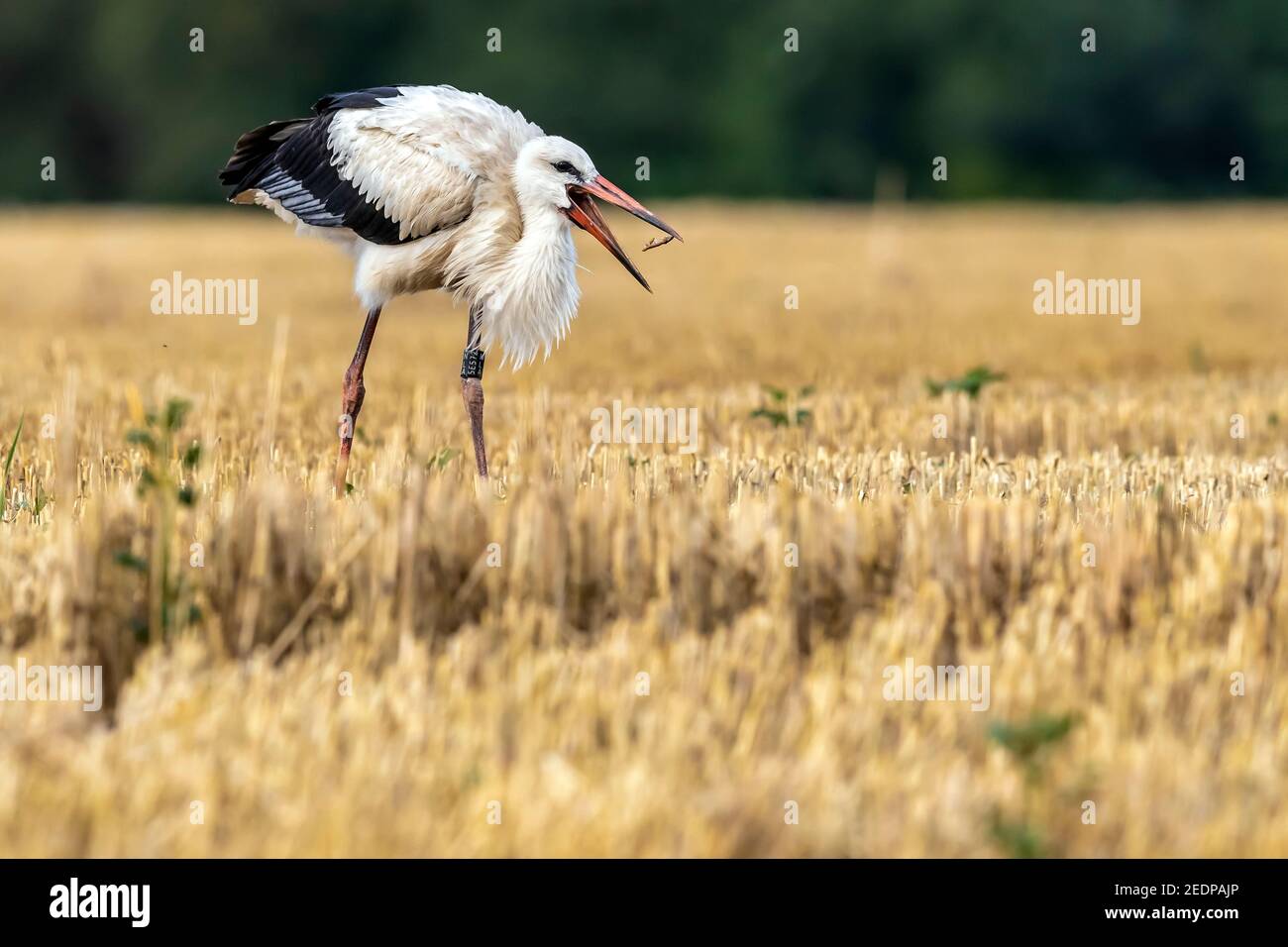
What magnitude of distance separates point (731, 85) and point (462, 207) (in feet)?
134

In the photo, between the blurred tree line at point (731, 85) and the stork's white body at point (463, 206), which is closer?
the stork's white body at point (463, 206)

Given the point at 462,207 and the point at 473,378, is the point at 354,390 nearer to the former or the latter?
the point at 473,378

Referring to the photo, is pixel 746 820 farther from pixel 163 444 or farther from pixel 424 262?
Answer: pixel 424 262

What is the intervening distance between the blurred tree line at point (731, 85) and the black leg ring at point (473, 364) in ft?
121

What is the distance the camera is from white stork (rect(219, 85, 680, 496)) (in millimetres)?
7176

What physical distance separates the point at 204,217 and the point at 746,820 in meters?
33.0

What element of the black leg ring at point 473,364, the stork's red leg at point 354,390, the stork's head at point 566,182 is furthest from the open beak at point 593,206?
the stork's red leg at point 354,390

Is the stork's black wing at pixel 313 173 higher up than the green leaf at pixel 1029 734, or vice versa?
the stork's black wing at pixel 313 173

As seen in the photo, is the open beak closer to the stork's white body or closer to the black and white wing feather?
the stork's white body

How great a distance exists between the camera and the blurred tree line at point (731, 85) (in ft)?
143

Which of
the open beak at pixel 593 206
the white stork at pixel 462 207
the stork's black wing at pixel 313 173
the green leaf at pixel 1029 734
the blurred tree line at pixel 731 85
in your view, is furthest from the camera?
the blurred tree line at pixel 731 85

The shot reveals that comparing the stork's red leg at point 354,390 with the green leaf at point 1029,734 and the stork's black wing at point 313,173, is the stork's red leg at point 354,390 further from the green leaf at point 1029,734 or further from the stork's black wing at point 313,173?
the green leaf at point 1029,734

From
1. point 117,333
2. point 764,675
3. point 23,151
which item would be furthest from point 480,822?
point 23,151

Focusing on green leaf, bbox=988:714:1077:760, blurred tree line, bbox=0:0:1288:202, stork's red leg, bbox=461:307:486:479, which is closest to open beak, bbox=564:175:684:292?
stork's red leg, bbox=461:307:486:479
